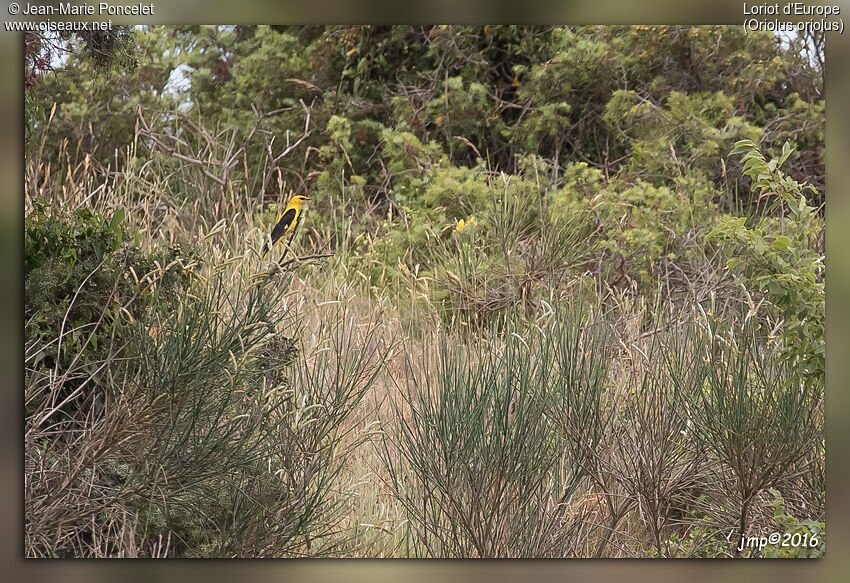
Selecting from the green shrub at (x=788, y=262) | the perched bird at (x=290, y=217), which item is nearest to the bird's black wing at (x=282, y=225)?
the perched bird at (x=290, y=217)

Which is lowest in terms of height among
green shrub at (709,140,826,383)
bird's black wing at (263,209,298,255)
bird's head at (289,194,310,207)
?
green shrub at (709,140,826,383)

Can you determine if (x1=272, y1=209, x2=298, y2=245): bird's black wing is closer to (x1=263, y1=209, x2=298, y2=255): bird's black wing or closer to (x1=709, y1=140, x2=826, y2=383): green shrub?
(x1=263, y1=209, x2=298, y2=255): bird's black wing

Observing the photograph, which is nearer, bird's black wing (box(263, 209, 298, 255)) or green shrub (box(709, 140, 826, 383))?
green shrub (box(709, 140, 826, 383))

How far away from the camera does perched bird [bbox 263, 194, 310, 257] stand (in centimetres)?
325

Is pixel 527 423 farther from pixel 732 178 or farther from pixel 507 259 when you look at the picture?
pixel 732 178

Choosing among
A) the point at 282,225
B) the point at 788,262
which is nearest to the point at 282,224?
the point at 282,225

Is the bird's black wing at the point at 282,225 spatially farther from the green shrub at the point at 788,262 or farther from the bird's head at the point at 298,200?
the green shrub at the point at 788,262

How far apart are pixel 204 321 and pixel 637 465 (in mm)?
1670

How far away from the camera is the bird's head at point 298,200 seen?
3262mm

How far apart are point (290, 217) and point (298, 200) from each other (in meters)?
0.08

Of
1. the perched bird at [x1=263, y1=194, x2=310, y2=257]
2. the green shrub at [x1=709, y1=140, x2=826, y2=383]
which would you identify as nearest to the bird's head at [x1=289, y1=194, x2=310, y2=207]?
the perched bird at [x1=263, y1=194, x2=310, y2=257]

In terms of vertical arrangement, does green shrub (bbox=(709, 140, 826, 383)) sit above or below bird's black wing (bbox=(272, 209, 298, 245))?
below

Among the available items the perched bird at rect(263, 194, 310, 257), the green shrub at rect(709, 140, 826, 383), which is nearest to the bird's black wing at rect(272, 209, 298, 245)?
the perched bird at rect(263, 194, 310, 257)

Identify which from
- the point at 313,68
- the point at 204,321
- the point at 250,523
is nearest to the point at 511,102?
the point at 313,68
